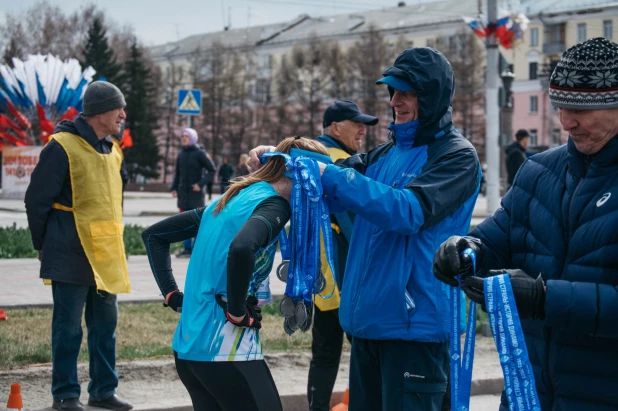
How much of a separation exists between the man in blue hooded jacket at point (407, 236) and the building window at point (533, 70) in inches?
3071

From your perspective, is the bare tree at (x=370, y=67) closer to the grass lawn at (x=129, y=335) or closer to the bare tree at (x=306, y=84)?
the bare tree at (x=306, y=84)

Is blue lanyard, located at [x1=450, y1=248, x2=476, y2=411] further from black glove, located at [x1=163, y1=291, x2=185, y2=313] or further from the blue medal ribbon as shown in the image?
black glove, located at [x1=163, y1=291, x2=185, y2=313]

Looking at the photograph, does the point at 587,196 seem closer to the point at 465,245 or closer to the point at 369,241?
the point at 465,245

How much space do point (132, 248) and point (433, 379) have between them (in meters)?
12.7

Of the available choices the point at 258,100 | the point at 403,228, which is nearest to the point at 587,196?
the point at 403,228

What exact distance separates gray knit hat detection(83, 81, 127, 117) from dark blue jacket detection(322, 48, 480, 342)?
2.71 m

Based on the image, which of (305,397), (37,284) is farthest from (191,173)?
(305,397)

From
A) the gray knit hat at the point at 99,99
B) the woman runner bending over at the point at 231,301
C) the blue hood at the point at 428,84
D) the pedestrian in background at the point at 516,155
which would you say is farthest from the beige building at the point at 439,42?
the woman runner bending over at the point at 231,301

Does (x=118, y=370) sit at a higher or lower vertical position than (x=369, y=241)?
lower

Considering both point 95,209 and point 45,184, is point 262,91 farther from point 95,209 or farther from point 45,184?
point 45,184

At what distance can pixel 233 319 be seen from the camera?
3736 millimetres

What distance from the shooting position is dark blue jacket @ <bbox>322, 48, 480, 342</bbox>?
3.69 meters

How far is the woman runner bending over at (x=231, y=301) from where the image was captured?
3693 millimetres

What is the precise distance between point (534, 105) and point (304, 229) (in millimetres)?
78633
